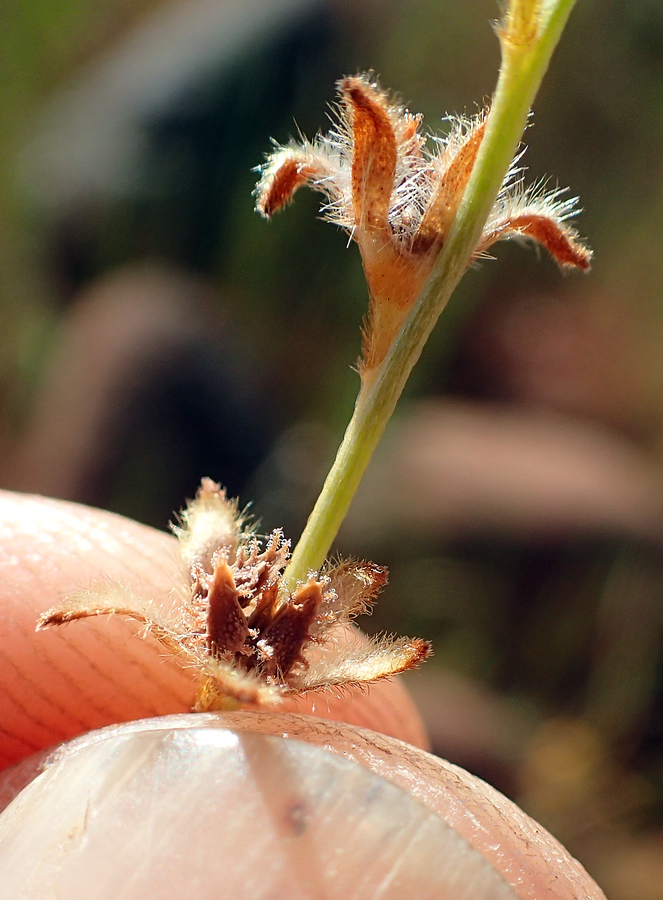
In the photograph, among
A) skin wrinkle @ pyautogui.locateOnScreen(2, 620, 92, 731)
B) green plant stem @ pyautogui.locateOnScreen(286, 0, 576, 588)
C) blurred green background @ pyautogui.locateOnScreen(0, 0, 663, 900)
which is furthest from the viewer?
blurred green background @ pyautogui.locateOnScreen(0, 0, 663, 900)

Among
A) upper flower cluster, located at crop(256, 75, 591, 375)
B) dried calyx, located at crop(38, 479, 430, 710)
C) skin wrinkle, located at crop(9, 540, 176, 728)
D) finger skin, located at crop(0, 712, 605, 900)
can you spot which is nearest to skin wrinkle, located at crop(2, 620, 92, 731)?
skin wrinkle, located at crop(9, 540, 176, 728)

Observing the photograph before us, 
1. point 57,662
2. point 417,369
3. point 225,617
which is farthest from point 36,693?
point 417,369

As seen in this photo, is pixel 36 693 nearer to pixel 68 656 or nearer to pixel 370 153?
pixel 68 656

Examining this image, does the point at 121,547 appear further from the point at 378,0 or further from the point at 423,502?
the point at 378,0

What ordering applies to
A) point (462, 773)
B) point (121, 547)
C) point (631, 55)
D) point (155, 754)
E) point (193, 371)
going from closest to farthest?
point (155, 754)
point (462, 773)
point (121, 547)
point (193, 371)
point (631, 55)

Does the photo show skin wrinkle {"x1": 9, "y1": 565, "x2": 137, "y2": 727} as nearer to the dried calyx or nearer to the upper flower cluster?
the dried calyx

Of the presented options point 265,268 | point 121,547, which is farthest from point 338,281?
point 121,547
